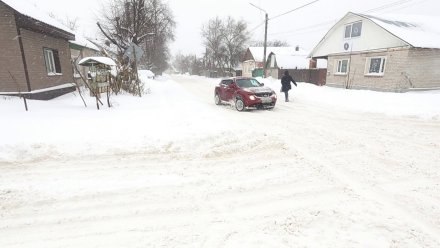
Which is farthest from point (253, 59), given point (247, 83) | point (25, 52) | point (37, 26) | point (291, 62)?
point (25, 52)

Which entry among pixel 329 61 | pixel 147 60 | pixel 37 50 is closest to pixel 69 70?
pixel 37 50

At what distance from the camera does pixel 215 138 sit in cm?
665

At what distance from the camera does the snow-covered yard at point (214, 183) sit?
3053mm

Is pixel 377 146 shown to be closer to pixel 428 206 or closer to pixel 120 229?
pixel 428 206

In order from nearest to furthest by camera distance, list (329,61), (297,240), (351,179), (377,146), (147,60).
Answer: (297,240)
(351,179)
(377,146)
(329,61)
(147,60)

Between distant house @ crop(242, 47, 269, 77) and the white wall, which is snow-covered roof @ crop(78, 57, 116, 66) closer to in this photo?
the white wall

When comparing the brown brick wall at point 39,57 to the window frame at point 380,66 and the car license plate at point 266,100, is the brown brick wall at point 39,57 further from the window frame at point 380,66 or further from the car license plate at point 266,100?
the window frame at point 380,66

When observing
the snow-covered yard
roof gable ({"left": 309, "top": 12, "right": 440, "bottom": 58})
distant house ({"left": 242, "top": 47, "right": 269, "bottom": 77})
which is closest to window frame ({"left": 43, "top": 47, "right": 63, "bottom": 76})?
the snow-covered yard

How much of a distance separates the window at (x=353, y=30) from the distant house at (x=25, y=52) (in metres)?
19.0

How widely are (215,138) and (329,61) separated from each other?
1929 centimetres

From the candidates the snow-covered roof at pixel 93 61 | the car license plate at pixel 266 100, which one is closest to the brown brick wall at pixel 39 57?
the snow-covered roof at pixel 93 61

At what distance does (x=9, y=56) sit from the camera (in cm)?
1056

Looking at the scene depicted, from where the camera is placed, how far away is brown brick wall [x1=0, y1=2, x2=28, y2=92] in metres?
10.3

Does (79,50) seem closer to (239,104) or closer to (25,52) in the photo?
(25,52)
